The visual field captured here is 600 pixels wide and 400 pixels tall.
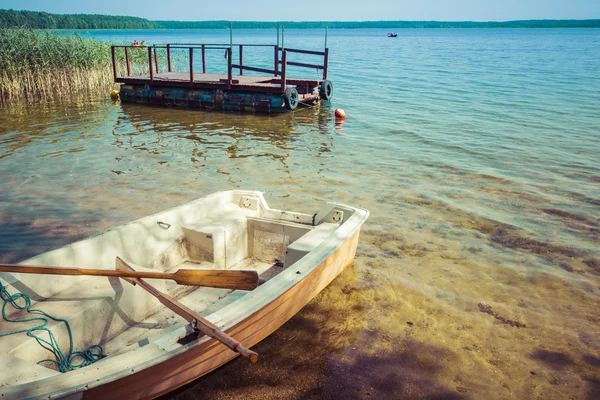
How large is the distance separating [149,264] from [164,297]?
143 centimetres

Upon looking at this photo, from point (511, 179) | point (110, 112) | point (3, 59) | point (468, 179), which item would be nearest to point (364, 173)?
point (468, 179)

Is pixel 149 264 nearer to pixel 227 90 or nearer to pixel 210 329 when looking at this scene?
pixel 210 329

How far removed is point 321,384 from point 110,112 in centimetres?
1494

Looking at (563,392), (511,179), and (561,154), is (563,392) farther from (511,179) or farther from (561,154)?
(561,154)

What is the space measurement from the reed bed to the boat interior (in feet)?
46.9

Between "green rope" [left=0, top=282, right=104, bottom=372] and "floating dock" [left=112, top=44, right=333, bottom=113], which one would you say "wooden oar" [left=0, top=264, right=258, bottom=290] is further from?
"floating dock" [left=112, top=44, right=333, bottom=113]

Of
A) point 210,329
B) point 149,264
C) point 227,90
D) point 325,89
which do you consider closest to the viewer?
point 210,329

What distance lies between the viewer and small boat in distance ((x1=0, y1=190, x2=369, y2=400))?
268 cm

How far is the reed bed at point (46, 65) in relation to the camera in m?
15.4

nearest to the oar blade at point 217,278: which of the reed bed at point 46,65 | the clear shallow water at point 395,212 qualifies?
the clear shallow water at point 395,212

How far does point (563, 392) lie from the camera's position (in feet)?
12.0

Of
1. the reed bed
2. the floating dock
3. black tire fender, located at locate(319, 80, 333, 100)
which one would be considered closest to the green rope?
the floating dock

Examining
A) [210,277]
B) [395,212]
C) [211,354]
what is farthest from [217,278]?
[395,212]

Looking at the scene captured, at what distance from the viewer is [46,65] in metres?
16.4
